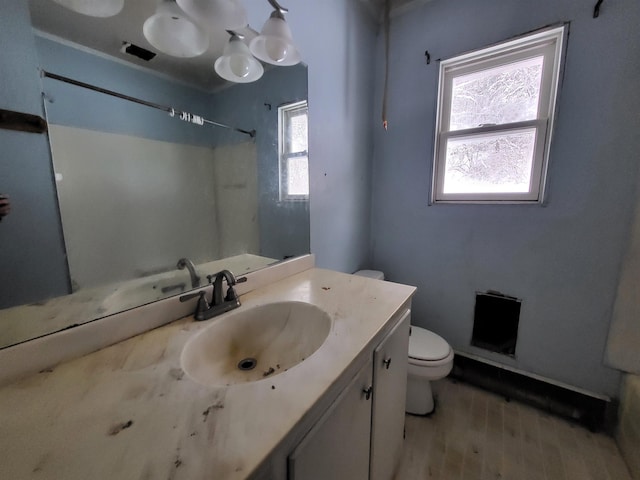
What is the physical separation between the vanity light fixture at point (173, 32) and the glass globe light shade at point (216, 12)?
0.14 ft

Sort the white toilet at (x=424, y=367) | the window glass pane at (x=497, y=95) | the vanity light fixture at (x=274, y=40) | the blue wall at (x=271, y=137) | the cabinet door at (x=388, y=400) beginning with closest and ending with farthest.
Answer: the cabinet door at (x=388, y=400)
the vanity light fixture at (x=274, y=40)
the blue wall at (x=271, y=137)
the white toilet at (x=424, y=367)
the window glass pane at (x=497, y=95)

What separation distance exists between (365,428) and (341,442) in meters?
0.17

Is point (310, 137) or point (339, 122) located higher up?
point (339, 122)

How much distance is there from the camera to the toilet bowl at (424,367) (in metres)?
1.32

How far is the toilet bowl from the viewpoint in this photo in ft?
4.34

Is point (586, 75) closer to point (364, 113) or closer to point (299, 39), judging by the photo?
point (364, 113)

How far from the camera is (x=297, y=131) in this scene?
128 centimetres

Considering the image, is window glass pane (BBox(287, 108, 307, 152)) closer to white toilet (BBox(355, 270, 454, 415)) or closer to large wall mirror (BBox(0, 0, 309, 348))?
large wall mirror (BBox(0, 0, 309, 348))

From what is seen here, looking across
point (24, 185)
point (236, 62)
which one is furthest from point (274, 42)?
point (24, 185)

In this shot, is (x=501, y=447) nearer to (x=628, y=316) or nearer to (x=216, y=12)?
(x=628, y=316)

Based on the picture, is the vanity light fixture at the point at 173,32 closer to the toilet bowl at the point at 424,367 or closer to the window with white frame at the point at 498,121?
the window with white frame at the point at 498,121

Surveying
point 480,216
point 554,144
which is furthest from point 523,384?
point 554,144

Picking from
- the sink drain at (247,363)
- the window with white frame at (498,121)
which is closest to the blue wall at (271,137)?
the sink drain at (247,363)

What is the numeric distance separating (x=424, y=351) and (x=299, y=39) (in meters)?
1.72
